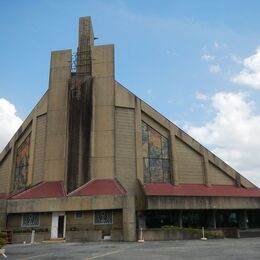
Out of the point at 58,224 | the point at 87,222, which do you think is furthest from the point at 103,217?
the point at 58,224

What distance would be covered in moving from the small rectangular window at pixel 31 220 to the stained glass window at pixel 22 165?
22.8 ft

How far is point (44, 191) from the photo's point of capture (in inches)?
1300

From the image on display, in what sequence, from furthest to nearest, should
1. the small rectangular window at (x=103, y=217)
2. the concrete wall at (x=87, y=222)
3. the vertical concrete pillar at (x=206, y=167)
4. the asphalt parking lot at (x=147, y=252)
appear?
the vertical concrete pillar at (x=206, y=167)
the small rectangular window at (x=103, y=217)
the concrete wall at (x=87, y=222)
the asphalt parking lot at (x=147, y=252)

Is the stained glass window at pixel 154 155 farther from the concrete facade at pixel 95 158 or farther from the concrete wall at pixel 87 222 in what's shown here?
the concrete wall at pixel 87 222

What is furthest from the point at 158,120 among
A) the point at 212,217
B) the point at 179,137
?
the point at 212,217

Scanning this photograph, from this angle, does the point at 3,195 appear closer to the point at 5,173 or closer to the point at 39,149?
the point at 5,173

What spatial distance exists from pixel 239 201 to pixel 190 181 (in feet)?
18.6

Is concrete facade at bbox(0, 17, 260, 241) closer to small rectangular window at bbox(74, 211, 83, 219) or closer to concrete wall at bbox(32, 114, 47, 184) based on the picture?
concrete wall at bbox(32, 114, 47, 184)

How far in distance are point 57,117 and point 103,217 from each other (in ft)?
41.3

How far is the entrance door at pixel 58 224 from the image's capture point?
100 ft

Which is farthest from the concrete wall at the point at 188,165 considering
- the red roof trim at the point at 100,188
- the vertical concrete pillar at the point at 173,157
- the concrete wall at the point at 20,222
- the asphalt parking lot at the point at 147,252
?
the asphalt parking lot at the point at 147,252

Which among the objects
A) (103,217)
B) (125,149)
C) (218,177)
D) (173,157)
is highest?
(125,149)

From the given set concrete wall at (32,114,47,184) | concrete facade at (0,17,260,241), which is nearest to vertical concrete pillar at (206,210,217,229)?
concrete facade at (0,17,260,241)

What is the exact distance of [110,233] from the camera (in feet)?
93.5
